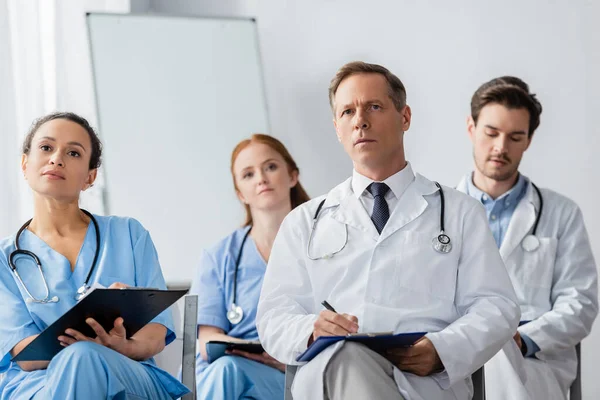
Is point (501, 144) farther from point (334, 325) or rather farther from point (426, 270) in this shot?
point (334, 325)

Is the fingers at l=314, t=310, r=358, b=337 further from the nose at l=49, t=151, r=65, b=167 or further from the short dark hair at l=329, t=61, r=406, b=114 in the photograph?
the nose at l=49, t=151, r=65, b=167

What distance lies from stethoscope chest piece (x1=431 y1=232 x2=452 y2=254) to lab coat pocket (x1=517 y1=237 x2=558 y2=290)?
2.67 feet

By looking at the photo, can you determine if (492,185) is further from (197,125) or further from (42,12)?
(42,12)

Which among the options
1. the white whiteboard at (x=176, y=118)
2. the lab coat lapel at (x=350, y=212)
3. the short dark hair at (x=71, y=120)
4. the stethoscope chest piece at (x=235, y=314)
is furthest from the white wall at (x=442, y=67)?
the short dark hair at (x=71, y=120)

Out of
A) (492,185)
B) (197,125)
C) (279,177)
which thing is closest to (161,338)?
(279,177)

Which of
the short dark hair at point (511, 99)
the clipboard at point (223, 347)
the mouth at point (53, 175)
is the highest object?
the short dark hair at point (511, 99)

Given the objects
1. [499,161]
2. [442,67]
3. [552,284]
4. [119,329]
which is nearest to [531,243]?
[552,284]

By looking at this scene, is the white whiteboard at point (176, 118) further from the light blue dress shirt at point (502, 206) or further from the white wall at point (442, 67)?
the light blue dress shirt at point (502, 206)

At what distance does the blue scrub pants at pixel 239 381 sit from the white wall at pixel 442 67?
152 cm

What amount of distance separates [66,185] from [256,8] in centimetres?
216

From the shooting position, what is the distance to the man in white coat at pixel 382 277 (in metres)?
1.90

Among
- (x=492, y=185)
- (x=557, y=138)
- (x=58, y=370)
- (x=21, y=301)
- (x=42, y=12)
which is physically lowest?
(x=58, y=370)

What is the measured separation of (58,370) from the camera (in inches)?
76.3

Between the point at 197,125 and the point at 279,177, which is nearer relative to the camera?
the point at 279,177
